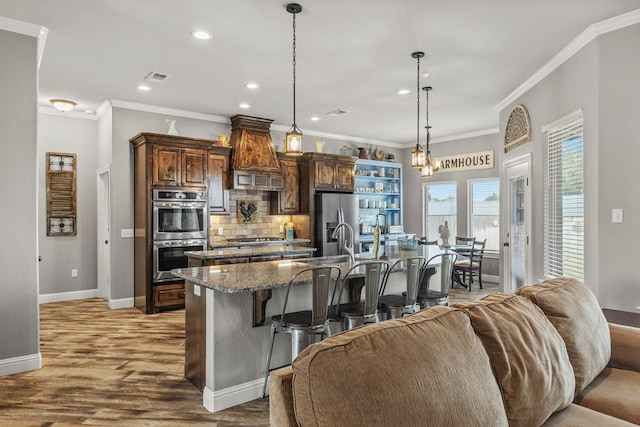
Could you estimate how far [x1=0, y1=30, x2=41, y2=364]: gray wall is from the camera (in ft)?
11.1

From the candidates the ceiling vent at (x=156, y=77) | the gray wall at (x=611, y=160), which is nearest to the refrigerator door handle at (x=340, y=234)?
the ceiling vent at (x=156, y=77)

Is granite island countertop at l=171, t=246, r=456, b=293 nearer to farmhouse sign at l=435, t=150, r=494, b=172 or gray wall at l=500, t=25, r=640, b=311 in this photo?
gray wall at l=500, t=25, r=640, b=311

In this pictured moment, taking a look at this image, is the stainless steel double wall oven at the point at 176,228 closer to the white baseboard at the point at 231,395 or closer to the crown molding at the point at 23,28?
the crown molding at the point at 23,28

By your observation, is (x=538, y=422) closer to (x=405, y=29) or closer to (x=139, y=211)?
(x=405, y=29)

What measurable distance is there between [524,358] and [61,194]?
21.9 feet

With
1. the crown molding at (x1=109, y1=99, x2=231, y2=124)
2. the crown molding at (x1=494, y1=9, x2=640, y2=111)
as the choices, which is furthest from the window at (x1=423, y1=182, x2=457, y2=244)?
the crown molding at (x1=109, y1=99, x2=231, y2=124)

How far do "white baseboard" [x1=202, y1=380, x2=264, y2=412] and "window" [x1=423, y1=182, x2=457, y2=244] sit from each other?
6.12 m

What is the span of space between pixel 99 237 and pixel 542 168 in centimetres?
628

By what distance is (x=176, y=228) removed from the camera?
5672mm

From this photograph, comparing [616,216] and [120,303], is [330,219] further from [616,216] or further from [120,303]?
[616,216]

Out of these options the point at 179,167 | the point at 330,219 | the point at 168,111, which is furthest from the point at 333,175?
the point at 168,111

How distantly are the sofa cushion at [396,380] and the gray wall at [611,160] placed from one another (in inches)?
104

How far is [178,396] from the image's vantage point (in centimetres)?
298

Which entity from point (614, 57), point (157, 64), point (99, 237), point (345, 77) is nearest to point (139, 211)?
point (99, 237)
